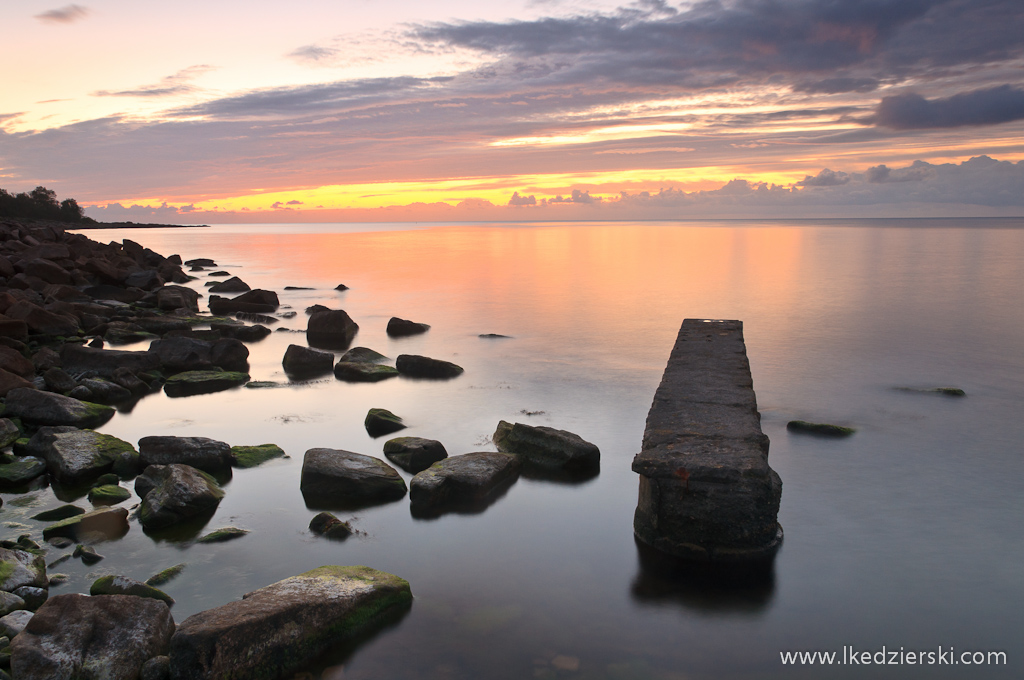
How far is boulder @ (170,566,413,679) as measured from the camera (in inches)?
162

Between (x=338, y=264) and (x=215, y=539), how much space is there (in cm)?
3843

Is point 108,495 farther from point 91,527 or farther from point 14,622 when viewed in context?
point 14,622

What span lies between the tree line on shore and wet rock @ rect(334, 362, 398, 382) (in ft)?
274

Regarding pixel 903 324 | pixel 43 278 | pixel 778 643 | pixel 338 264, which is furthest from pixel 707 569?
pixel 338 264

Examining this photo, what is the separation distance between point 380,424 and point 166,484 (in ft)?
10.3

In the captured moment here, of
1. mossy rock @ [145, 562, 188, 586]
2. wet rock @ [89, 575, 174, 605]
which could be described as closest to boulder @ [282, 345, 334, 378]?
mossy rock @ [145, 562, 188, 586]

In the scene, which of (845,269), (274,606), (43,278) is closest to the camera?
(274,606)

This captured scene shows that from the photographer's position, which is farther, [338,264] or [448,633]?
[338,264]

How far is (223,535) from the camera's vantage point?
635 centimetres

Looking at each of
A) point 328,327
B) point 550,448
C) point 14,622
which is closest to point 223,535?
point 14,622

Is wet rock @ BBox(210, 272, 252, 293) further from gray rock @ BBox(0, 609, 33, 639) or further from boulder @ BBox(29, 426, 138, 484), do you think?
gray rock @ BBox(0, 609, 33, 639)

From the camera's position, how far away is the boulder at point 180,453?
25.4 feet

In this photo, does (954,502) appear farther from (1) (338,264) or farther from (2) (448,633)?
(1) (338,264)

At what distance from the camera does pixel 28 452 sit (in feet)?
26.7
